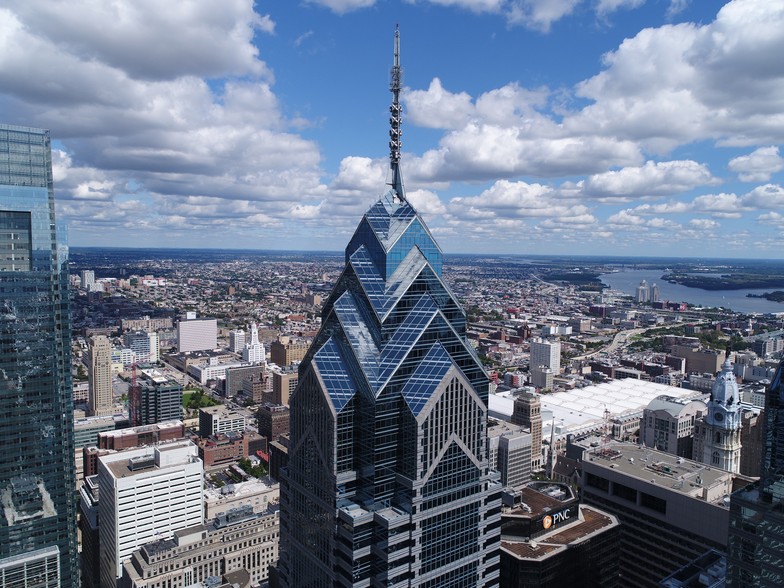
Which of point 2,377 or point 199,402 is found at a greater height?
point 2,377

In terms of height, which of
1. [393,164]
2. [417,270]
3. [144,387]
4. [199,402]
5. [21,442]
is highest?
[393,164]

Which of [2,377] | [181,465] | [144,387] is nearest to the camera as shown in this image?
[2,377]

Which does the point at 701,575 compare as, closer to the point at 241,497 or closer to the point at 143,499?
the point at 241,497

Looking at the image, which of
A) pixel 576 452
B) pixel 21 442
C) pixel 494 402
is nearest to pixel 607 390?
pixel 494 402

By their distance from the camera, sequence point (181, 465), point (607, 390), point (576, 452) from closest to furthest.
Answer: point (181, 465) → point (576, 452) → point (607, 390)

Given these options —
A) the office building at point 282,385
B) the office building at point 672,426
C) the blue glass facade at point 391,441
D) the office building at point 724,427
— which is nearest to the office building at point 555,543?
the blue glass facade at point 391,441

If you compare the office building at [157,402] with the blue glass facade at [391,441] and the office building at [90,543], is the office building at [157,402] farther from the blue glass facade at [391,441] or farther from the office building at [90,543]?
the blue glass facade at [391,441]

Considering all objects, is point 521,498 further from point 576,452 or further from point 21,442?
point 576,452
